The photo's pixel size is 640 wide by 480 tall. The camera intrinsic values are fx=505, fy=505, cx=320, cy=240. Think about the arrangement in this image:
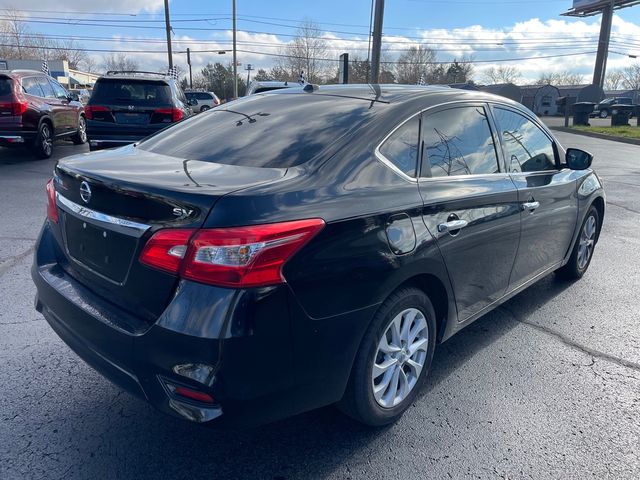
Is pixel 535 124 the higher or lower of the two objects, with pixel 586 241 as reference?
higher

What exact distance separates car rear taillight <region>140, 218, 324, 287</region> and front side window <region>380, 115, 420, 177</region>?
86 centimetres

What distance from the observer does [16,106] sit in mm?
10016

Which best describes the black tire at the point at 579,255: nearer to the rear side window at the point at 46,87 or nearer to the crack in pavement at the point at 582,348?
the crack in pavement at the point at 582,348

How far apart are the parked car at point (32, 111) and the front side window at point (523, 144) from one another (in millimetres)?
9912

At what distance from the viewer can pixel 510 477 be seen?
2.35m

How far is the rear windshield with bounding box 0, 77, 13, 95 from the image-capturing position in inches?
392

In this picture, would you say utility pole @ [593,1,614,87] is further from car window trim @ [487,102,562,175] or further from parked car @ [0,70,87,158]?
car window trim @ [487,102,562,175]

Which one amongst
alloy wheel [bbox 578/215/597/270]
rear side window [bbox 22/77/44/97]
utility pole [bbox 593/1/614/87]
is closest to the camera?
alloy wheel [bbox 578/215/597/270]

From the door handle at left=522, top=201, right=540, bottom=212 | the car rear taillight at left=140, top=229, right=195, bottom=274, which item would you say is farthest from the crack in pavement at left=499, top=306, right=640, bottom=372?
the car rear taillight at left=140, top=229, right=195, bottom=274

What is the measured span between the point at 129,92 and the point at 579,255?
8.43 meters

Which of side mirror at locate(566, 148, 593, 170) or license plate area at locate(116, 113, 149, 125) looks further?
license plate area at locate(116, 113, 149, 125)

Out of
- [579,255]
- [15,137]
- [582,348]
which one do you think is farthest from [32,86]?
[582,348]

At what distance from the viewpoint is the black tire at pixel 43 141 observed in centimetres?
1079

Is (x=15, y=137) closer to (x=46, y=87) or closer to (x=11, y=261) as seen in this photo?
(x=46, y=87)
